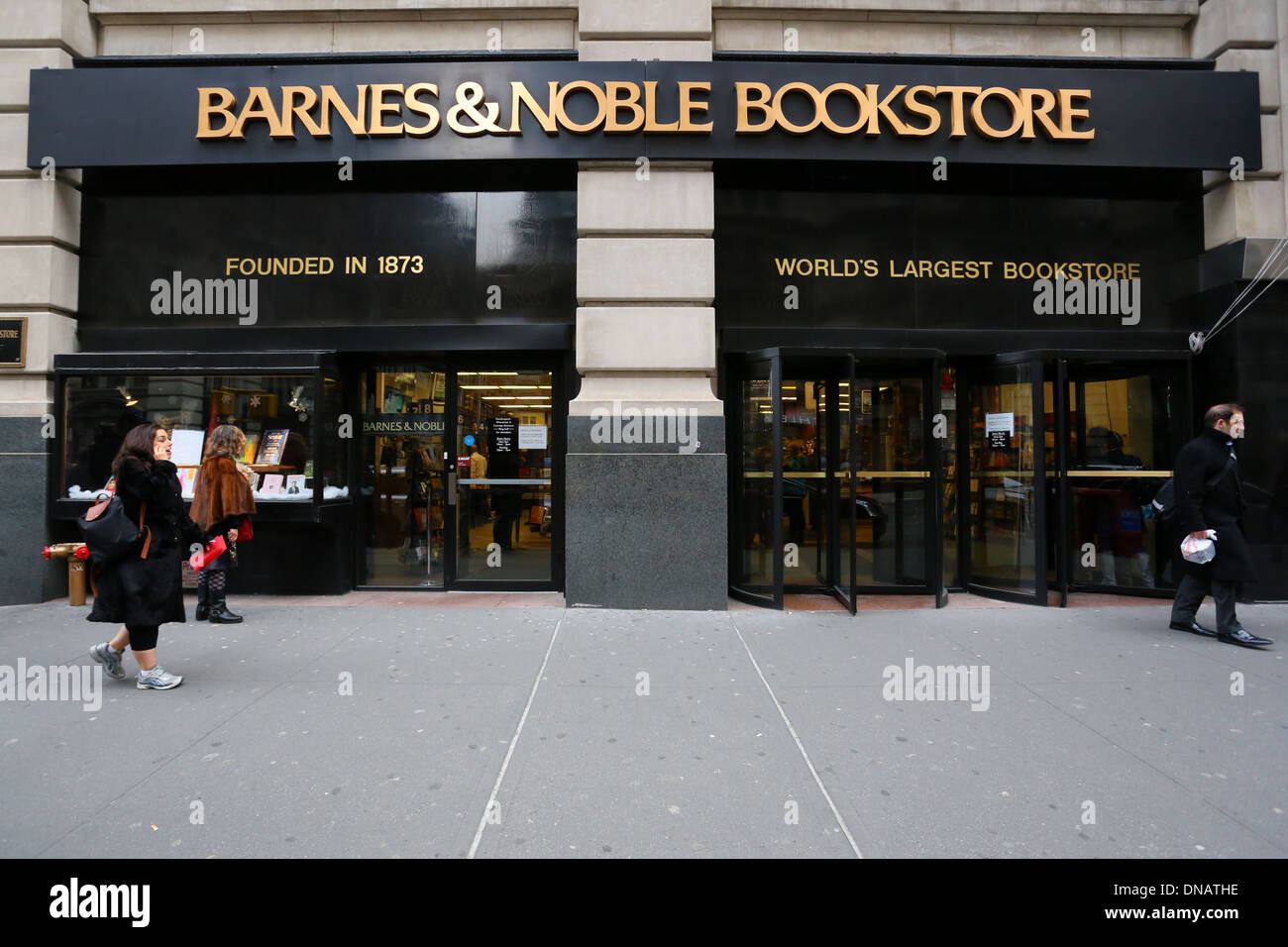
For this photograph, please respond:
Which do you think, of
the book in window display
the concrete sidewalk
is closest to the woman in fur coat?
the concrete sidewalk

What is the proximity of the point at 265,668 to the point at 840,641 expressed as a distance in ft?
15.5

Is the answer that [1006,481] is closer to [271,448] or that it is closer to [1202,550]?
[1202,550]

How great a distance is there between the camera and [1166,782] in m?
3.41

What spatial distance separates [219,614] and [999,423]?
865cm

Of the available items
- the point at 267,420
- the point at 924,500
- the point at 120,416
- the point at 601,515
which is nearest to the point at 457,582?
the point at 601,515

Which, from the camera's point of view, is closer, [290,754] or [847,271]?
[290,754]

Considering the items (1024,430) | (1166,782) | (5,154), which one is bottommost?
(1166,782)

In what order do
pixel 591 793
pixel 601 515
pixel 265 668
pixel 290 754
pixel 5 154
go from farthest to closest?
pixel 5 154 < pixel 601 515 < pixel 265 668 < pixel 290 754 < pixel 591 793

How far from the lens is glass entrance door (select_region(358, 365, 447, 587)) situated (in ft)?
26.5

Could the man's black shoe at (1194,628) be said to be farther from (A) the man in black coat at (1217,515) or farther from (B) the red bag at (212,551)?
(B) the red bag at (212,551)

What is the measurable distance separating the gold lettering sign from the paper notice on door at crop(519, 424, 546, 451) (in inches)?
127

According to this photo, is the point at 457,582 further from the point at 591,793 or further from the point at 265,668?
the point at 591,793

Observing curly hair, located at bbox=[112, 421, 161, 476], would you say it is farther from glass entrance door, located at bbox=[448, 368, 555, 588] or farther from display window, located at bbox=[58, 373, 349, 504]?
glass entrance door, located at bbox=[448, 368, 555, 588]

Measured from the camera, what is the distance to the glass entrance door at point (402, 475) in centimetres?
806
